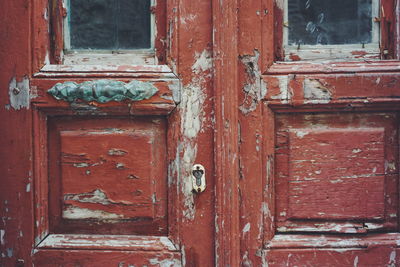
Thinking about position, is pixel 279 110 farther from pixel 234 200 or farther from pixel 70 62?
pixel 70 62

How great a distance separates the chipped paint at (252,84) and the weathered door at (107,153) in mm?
105

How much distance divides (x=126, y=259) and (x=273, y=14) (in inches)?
34.1

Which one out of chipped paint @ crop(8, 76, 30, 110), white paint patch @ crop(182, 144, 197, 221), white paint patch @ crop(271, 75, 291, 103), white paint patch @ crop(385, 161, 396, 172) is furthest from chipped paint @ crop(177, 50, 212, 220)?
white paint patch @ crop(385, 161, 396, 172)

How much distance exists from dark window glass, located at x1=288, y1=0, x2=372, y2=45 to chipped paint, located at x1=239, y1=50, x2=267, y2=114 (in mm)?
147

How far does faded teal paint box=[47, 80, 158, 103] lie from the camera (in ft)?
3.84

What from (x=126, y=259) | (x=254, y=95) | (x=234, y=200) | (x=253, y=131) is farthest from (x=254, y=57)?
(x=126, y=259)

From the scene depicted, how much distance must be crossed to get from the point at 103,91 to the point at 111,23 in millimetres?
236

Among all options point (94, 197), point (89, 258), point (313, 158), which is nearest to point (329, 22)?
point (313, 158)

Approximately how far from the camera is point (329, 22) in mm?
1240

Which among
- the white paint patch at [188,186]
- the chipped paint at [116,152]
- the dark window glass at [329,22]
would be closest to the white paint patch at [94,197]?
the chipped paint at [116,152]

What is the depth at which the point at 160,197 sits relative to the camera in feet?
3.97

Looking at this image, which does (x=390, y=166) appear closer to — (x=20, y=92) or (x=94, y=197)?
(x=94, y=197)

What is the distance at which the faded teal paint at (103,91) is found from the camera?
1172 mm

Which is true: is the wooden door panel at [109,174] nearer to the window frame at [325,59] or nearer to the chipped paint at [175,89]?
the chipped paint at [175,89]
